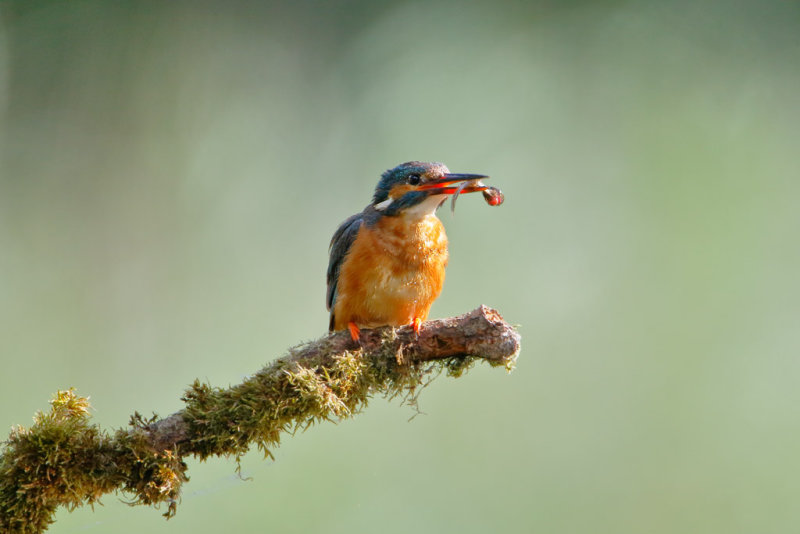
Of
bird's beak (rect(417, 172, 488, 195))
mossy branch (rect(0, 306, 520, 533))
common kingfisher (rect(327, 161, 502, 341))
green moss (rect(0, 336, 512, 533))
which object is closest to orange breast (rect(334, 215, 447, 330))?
common kingfisher (rect(327, 161, 502, 341))

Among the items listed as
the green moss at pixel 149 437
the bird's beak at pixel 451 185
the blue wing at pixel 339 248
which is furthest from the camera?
the blue wing at pixel 339 248

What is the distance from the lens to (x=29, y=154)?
7879 millimetres

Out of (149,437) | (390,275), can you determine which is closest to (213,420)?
(149,437)

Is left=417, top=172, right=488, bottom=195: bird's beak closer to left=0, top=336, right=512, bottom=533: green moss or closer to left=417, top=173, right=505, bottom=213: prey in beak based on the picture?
left=417, top=173, right=505, bottom=213: prey in beak

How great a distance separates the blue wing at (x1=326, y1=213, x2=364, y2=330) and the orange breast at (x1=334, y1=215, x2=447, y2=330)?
8 centimetres

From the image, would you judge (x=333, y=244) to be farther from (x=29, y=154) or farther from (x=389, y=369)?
(x=29, y=154)

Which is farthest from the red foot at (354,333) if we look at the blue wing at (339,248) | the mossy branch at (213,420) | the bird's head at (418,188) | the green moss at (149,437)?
the bird's head at (418,188)

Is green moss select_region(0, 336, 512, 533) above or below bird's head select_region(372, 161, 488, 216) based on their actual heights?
below

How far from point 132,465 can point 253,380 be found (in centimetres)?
44

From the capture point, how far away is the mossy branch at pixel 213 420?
2.02 metres

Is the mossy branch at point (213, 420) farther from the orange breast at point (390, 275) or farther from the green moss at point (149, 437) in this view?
the orange breast at point (390, 275)

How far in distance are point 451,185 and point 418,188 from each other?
15cm

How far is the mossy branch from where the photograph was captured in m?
2.02

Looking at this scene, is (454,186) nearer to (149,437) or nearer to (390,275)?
(390,275)
